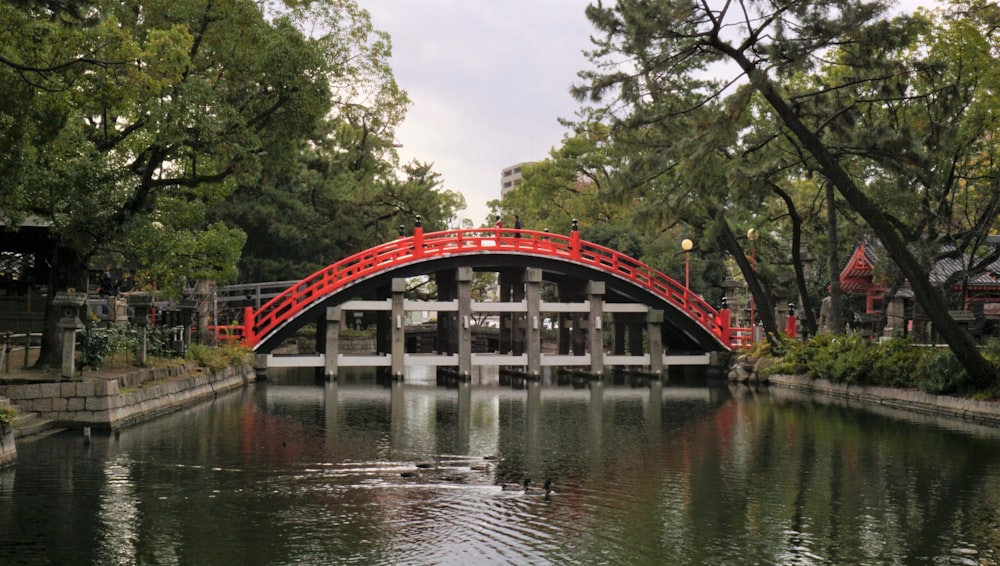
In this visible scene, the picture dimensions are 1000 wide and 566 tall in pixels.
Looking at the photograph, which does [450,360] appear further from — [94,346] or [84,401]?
[84,401]

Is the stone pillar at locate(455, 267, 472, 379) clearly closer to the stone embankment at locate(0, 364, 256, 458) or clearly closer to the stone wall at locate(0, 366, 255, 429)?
the stone wall at locate(0, 366, 255, 429)

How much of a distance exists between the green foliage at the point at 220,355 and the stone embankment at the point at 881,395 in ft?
55.0

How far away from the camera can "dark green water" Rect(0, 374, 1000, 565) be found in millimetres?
9406

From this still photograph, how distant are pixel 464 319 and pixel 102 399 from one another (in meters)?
16.3

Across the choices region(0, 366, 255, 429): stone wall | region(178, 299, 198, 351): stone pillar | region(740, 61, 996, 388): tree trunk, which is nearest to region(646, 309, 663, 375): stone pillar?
region(740, 61, 996, 388): tree trunk

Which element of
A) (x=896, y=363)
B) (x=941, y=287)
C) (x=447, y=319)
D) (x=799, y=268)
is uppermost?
(x=799, y=268)

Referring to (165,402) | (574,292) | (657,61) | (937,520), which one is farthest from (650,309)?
(937,520)

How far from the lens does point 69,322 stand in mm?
17312

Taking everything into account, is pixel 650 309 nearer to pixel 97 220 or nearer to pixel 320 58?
pixel 320 58

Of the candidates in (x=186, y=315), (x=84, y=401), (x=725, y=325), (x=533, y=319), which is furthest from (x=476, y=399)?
(x=725, y=325)

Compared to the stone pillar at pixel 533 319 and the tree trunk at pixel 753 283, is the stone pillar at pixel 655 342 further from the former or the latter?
the stone pillar at pixel 533 319

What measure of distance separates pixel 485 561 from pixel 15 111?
445 inches

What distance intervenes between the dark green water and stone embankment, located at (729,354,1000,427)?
2.78ft

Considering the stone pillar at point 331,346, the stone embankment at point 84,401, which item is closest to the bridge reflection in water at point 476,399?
the stone pillar at point 331,346
